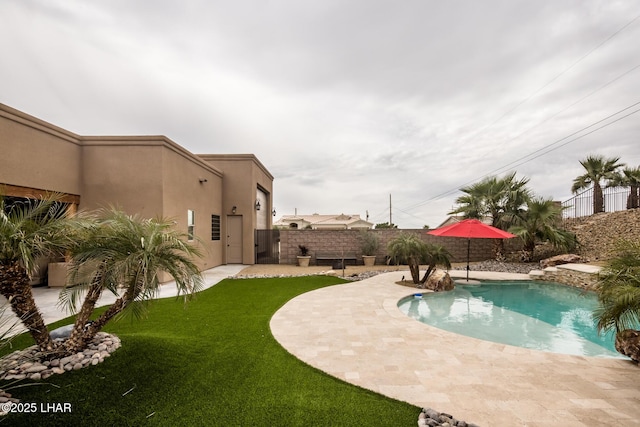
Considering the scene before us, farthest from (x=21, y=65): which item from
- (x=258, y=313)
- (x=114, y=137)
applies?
(x=258, y=313)

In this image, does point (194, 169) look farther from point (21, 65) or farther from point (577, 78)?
point (577, 78)

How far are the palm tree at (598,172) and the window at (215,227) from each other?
22.0 metres

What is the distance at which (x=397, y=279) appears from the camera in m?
10.4

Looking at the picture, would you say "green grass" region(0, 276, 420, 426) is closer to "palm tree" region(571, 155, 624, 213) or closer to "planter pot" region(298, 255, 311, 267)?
"planter pot" region(298, 255, 311, 267)

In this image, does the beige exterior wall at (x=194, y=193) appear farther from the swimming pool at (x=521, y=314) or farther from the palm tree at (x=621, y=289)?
the palm tree at (x=621, y=289)

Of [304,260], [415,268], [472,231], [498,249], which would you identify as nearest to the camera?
[415,268]

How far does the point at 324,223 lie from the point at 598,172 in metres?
22.6

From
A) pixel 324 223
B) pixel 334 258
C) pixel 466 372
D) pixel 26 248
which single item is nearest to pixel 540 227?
pixel 334 258

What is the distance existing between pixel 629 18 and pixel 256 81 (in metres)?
13.0

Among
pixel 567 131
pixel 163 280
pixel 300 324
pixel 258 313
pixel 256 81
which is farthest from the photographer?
pixel 567 131

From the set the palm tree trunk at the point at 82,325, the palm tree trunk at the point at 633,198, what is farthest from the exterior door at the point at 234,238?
the palm tree trunk at the point at 633,198

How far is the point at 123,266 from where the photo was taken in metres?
3.01

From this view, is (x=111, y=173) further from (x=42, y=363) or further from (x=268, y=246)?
(x=42, y=363)

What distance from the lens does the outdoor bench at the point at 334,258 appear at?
14.4 meters
